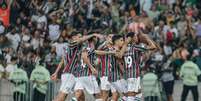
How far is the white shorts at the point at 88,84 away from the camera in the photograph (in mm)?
24531

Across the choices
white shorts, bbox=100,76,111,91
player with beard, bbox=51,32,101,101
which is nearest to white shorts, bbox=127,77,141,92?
white shorts, bbox=100,76,111,91

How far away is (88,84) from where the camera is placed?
973 inches

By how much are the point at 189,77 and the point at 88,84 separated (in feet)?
18.6

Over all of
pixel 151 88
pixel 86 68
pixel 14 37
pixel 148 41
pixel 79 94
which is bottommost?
pixel 151 88

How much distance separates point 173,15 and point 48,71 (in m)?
6.88

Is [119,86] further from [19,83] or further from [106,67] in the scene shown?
[19,83]

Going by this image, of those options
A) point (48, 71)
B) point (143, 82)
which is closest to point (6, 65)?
point (48, 71)

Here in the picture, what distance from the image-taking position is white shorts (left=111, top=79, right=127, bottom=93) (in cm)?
2430

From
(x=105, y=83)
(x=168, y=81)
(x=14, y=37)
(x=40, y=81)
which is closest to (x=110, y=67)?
(x=105, y=83)

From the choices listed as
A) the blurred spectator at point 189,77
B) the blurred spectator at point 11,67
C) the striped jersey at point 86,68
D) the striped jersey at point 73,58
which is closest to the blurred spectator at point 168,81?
the blurred spectator at point 189,77

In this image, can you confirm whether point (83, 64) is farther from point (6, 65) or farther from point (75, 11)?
point (75, 11)

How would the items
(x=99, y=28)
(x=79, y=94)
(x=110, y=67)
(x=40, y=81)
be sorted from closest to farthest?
1. (x=79, y=94)
2. (x=110, y=67)
3. (x=40, y=81)
4. (x=99, y=28)

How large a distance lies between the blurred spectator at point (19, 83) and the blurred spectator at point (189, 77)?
5022 millimetres

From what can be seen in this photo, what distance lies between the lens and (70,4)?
117ft
